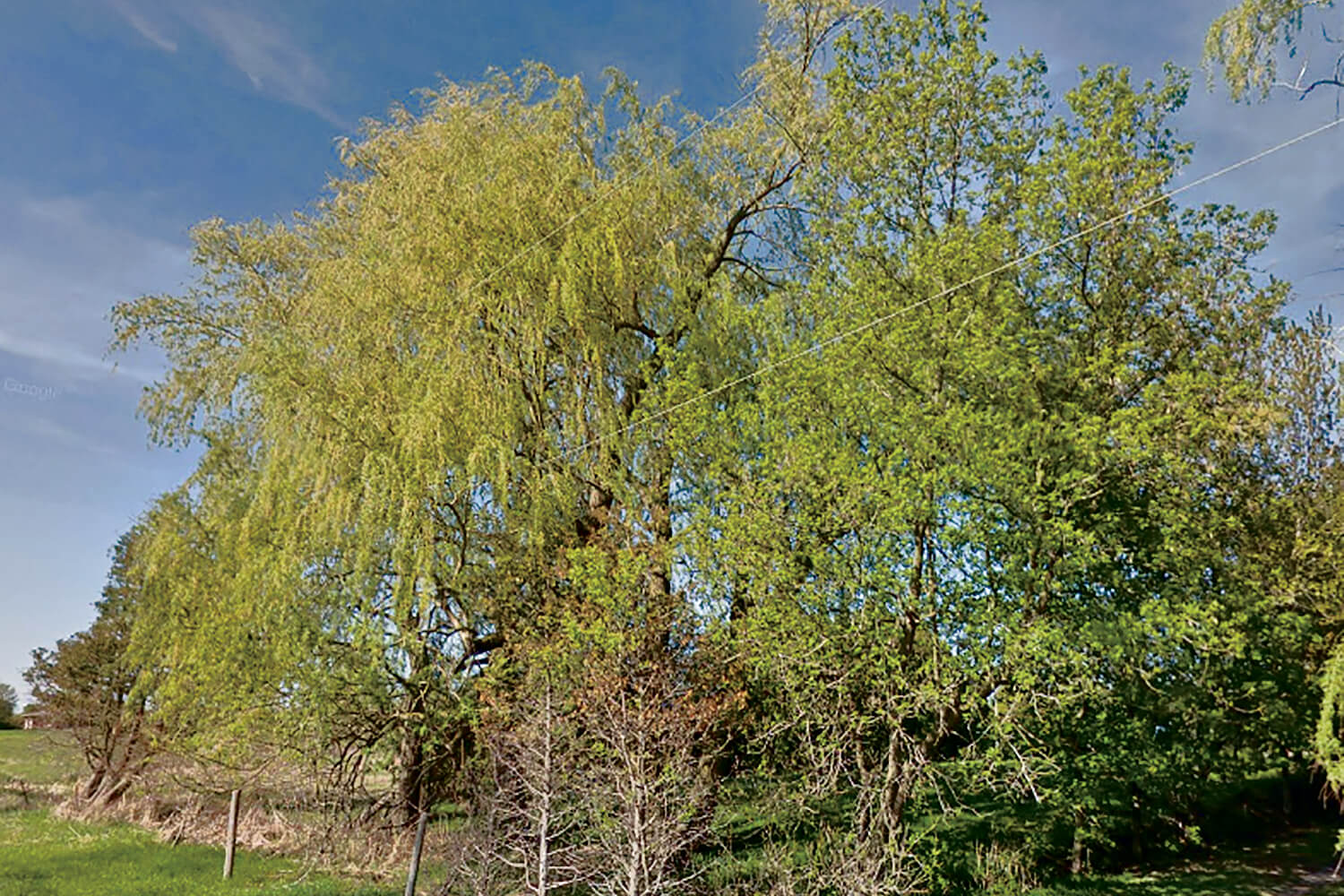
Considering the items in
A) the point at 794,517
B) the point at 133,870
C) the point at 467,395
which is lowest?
the point at 133,870

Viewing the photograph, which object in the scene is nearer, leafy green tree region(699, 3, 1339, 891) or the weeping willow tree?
leafy green tree region(699, 3, 1339, 891)

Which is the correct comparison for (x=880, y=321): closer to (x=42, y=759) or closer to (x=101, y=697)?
(x=101, y=697)

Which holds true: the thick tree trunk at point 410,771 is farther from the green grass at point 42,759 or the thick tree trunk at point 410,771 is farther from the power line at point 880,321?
the green grass at point 42,759

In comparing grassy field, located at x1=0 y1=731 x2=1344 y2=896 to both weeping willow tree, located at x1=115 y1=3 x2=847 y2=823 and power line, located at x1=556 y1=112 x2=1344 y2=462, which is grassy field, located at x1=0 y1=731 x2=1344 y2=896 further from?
power line, located at x1=556 y1=112 x2=1344 y2=462

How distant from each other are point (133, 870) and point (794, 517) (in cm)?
1133

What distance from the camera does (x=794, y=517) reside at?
9.65m

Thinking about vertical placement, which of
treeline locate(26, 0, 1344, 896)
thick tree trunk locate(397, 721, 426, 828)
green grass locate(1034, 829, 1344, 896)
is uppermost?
treeline locate(26, 0, 1344, 896)

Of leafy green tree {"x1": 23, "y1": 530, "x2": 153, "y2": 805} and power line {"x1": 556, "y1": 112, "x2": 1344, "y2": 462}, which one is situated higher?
power line {"x1": 556, "y1": 112, "x2": 1344, "y2": 462}

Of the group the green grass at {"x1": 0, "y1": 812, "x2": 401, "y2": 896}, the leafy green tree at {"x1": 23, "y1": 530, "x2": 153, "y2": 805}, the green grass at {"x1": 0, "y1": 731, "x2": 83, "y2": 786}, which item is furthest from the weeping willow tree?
the green grass at {"x1": 0, "y1": 731, "x2": 83, "y2": 786}

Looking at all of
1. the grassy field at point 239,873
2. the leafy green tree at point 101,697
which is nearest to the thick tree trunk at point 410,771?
the grassy field at point 239,873

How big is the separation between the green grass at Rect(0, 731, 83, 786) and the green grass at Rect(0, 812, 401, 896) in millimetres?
6129

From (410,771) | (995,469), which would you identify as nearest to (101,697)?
(410,771)

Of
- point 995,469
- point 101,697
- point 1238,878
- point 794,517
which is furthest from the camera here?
point 101,697

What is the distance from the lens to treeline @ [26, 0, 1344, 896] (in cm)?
887
